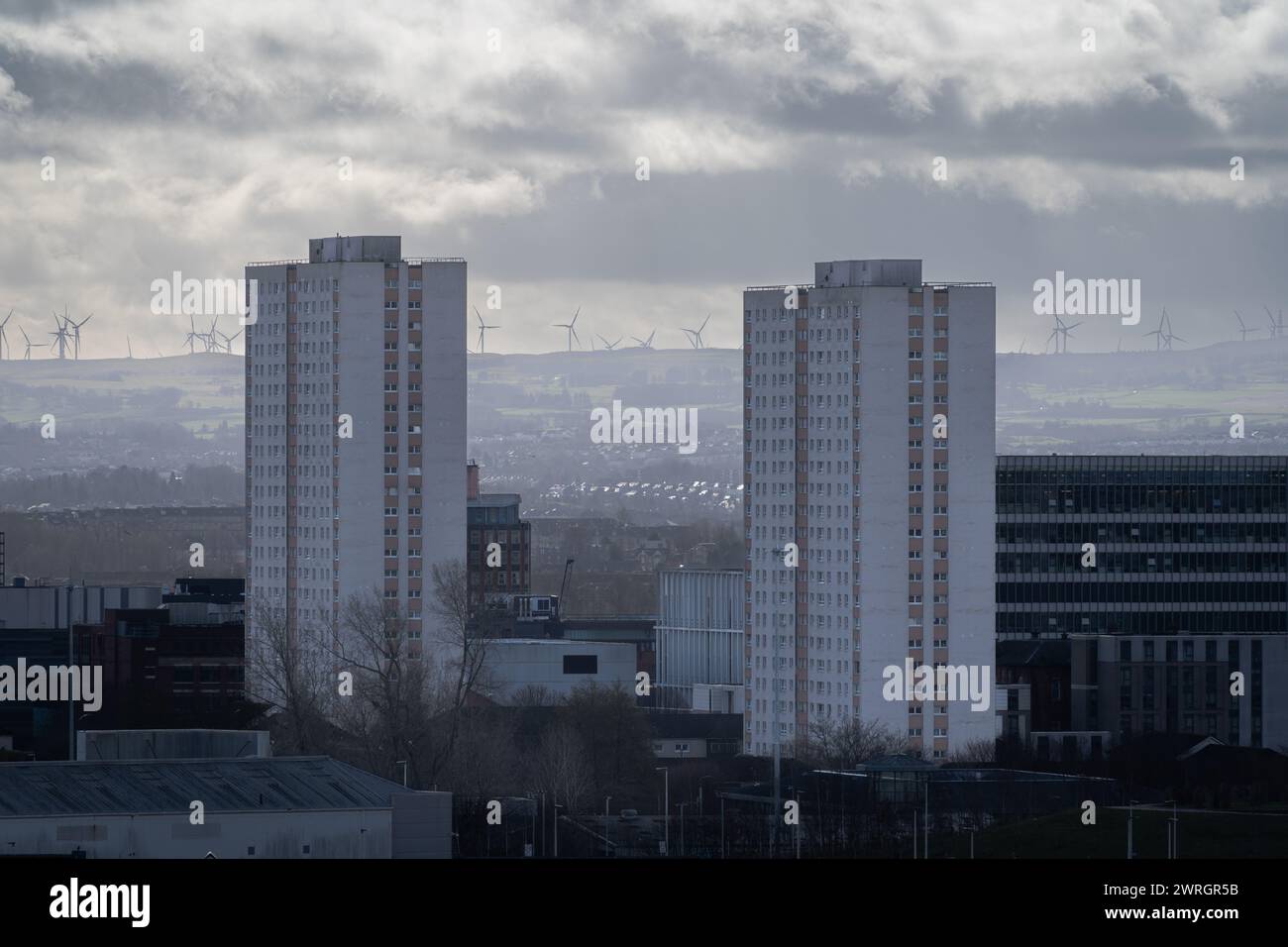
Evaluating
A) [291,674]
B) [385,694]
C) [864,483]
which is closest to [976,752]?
[864,483]

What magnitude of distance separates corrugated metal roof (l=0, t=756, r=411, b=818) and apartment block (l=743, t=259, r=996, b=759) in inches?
2417

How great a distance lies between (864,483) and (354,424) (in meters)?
31.1

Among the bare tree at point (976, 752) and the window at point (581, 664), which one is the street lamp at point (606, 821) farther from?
the window at point (581, 664)

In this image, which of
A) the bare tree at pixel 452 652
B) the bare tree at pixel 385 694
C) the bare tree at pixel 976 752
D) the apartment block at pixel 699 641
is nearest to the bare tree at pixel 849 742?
the bare tree at pixel 976 752

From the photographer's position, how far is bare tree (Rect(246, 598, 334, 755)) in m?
81.0

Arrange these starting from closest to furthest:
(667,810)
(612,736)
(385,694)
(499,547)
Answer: (667,810)
(385,694)
(612,736)
(499,547)

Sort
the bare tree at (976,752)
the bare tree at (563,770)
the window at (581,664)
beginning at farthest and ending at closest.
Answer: the window at (581,664) → the bare tree at (976,752) → the bare tree at (563,770)

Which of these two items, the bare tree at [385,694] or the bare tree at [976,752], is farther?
the bare tree at [976,752]

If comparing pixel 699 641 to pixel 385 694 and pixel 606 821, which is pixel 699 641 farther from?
pixel 606 821

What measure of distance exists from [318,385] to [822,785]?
60.8m

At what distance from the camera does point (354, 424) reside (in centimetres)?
12425

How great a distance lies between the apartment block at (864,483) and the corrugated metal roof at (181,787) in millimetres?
61397

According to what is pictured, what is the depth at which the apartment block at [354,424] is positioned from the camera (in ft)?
400
